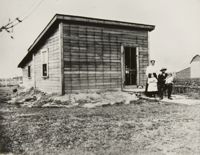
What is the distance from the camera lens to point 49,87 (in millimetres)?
13555

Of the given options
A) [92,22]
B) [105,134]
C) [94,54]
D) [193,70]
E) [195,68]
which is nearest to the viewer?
[105,134]

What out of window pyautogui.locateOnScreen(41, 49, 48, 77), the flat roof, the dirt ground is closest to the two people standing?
the flat roof

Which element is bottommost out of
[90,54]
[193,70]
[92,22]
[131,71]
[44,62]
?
[131,71]

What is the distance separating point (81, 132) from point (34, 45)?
10456 millimetres

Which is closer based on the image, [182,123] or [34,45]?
[182,123]

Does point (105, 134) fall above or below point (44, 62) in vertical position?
below

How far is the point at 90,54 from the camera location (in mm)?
12773

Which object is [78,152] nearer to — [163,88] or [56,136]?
[56,136]

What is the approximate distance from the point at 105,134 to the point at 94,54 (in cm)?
728

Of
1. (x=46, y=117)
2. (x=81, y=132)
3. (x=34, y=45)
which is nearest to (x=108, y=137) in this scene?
(x=81, y=132)

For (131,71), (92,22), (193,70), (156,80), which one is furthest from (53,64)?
(193,70)

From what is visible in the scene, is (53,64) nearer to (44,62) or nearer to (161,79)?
(44,62)

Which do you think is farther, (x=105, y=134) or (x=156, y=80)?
(x=156, y=80)

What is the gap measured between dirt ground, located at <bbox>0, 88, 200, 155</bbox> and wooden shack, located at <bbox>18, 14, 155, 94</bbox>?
4.16 meters
